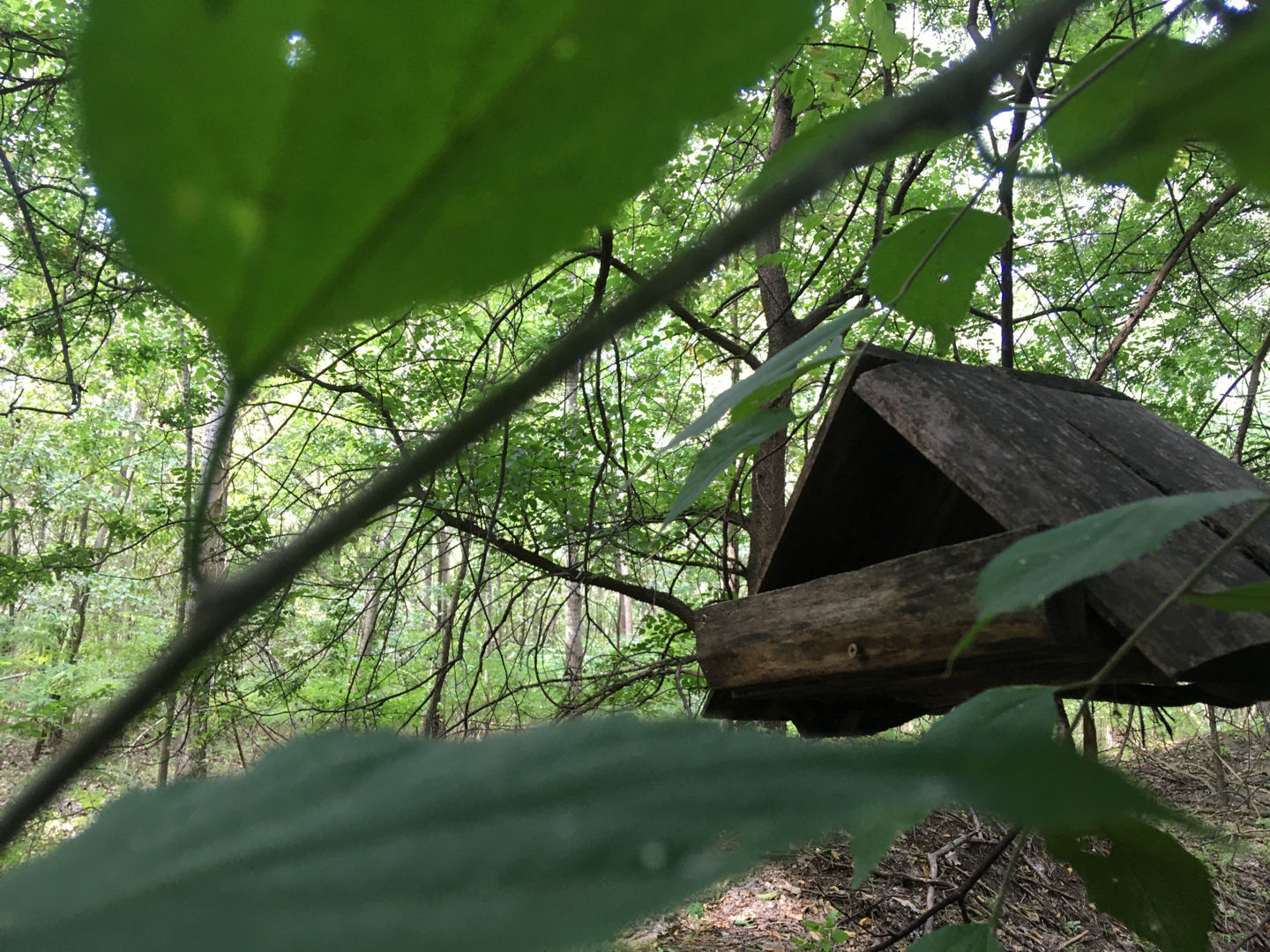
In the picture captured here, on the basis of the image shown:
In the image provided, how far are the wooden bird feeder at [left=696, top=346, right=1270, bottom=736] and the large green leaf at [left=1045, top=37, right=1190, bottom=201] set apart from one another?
0.52 ft

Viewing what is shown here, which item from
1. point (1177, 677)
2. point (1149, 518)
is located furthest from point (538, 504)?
point (1149, 518)

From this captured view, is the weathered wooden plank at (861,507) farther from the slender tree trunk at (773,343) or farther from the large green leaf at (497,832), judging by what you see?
the slender tree trunk at (773,343)

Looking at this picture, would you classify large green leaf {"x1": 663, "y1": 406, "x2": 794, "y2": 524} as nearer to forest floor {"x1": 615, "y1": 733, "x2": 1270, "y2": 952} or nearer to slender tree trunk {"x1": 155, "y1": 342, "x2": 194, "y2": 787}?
slender tree trunk {"x1": 155, "y1": 342, "x2": 194, "y2": 787}

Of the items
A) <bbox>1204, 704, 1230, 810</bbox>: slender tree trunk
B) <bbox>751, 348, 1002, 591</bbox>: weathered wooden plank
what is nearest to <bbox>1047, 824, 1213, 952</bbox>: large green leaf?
<bbox>751, 348, 1002, 591</bbox>: weathered wooden plank

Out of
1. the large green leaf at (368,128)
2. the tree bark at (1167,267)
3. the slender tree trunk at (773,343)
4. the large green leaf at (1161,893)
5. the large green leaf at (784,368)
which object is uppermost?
the slender tree trunk at (773,343)

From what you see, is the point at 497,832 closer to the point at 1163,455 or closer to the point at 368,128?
the point at 368,128

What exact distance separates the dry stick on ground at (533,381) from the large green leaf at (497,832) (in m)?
0.02

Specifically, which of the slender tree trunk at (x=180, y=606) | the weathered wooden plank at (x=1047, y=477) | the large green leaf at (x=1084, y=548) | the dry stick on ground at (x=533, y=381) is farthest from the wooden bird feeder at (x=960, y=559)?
the slender tree trunk at (x=180, y=606)

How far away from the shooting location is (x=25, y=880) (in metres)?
0.14

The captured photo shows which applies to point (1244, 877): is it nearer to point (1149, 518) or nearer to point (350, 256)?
point (1149, 518)

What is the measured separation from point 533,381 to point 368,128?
0.17ft

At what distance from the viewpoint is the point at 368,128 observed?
13 centimetres

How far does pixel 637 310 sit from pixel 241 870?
0.11 metres

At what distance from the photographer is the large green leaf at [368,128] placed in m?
0.12
